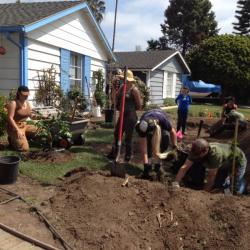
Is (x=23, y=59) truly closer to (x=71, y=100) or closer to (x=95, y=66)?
(x=71, y=100)

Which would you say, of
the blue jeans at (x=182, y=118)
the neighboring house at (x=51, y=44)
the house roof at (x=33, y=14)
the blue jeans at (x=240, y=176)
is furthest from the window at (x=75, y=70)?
the blue jeans at (x=240, y=176)

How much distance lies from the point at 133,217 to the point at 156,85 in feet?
61.5

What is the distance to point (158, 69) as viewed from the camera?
75.3 feet

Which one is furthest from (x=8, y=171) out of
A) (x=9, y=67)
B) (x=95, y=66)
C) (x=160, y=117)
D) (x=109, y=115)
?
(x=95, y=66)

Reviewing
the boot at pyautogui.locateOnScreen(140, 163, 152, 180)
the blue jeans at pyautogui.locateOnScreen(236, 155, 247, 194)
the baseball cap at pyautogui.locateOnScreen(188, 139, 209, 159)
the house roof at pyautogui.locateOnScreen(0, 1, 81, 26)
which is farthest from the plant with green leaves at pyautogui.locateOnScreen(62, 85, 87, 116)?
the baseball cap at pyautogui.locateOnScreen(188, 139, 209, 159)

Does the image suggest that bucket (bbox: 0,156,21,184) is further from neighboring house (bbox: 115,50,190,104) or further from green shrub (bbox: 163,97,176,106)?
green shrub (bbox: 163,97,176,106)

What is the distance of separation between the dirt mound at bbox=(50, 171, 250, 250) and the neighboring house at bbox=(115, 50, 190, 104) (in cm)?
1601

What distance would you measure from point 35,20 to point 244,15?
54.6m

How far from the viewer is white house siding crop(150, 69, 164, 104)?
72.9ft

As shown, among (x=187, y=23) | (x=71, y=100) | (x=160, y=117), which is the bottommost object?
(x=71, y=100)

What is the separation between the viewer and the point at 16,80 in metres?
10.3

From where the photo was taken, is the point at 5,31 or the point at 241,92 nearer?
the point at 5,31

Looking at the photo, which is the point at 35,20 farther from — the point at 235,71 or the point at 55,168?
the point at 235,71

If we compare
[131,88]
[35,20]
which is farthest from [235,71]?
[131,88]
